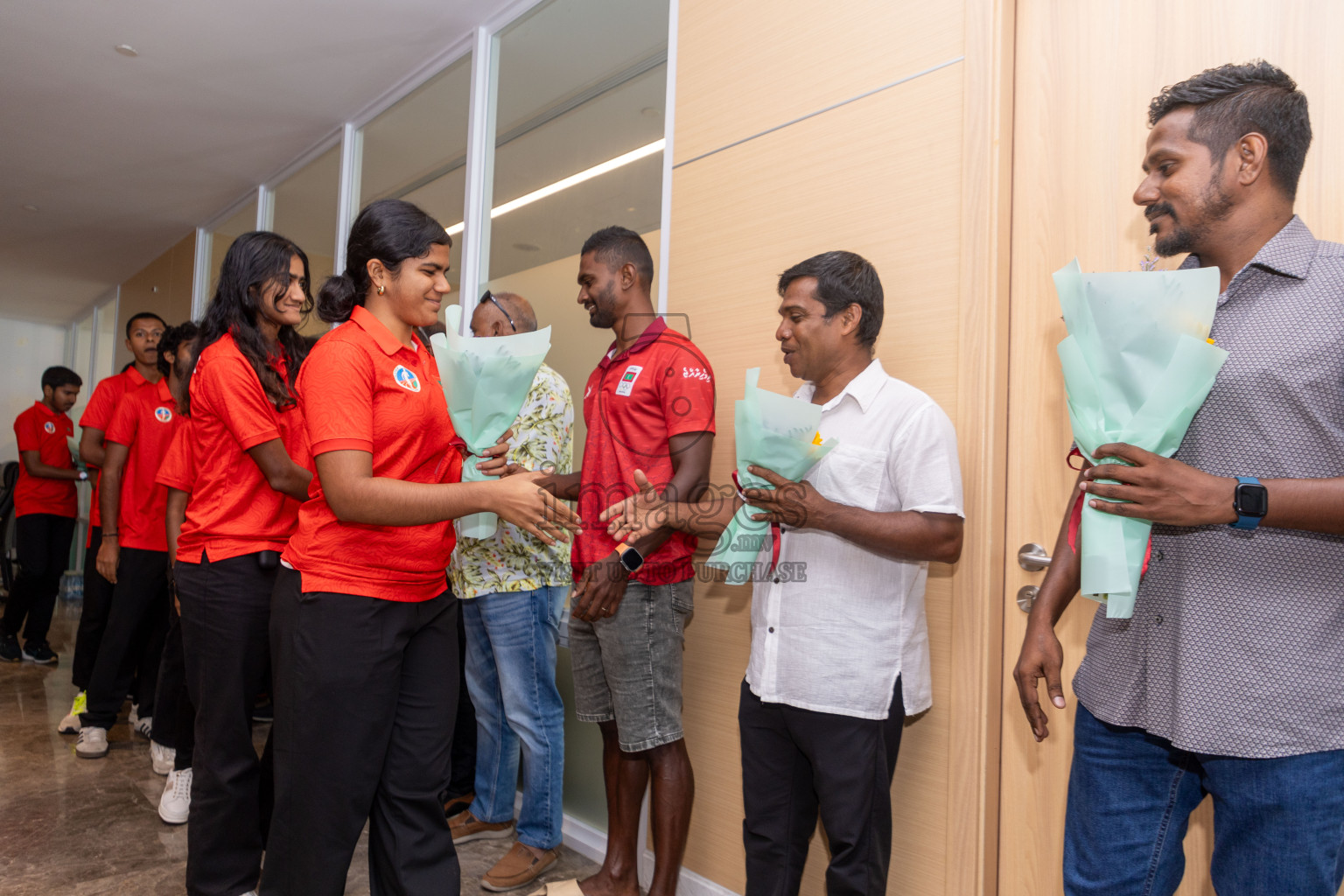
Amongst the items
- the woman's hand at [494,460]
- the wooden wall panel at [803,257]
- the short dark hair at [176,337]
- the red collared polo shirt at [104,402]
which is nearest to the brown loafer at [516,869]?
the wooden wall panel at [803,257]

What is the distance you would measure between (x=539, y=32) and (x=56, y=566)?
4417mm

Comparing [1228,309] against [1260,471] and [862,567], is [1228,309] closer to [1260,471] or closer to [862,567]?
[1260,471]

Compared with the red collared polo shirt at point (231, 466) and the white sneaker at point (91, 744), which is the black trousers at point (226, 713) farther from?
the white sneaker at point (91, 744)

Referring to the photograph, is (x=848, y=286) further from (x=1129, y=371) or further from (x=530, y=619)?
(x=530, y=619)

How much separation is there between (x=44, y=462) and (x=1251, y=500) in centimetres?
633

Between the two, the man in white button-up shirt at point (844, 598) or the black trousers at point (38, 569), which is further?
the black trousers at point (38, 569)

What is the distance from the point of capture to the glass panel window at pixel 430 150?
3.75 meters

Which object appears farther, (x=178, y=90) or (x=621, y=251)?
(x=178, y=90)

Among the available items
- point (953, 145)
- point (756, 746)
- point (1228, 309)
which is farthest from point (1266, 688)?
point (953, 145)

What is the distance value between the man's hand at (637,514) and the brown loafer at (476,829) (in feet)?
4.62

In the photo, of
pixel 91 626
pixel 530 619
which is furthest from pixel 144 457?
pixel 530 619

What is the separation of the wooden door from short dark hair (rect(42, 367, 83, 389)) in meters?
6.04

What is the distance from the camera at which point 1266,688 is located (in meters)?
1.07

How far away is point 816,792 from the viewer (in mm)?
1666
